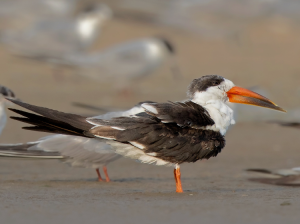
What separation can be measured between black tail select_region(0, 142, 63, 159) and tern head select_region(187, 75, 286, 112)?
1.37 meters

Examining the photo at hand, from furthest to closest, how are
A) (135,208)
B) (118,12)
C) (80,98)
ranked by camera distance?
(118,12), (80,98), (135,208)

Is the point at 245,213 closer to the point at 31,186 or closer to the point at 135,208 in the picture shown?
the point at 135,208

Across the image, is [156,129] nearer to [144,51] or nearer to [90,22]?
[144,51]

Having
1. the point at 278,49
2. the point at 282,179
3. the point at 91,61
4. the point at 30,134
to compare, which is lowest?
the point at 282,179

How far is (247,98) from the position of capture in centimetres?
452


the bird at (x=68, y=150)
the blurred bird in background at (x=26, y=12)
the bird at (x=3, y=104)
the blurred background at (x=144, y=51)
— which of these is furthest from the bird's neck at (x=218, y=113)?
the blurred bird in background at (x=26, y=12)

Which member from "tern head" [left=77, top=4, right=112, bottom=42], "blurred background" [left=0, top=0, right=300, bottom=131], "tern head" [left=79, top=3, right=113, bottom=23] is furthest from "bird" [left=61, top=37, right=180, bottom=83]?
"tern head" [left=79, top=3, right=113, bottom=23]

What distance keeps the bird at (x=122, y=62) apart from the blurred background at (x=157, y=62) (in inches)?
0.7

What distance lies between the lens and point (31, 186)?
14.4ft

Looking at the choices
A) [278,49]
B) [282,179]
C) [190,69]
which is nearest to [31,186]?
[282,179]

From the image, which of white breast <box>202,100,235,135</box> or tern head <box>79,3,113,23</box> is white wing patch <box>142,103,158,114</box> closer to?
white breast <box>202,100,235,135</box>

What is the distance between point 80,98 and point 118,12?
275 inches

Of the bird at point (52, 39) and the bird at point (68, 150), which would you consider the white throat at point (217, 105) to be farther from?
the bird at point (52, 39)

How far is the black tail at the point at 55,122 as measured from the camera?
3.72 meters
